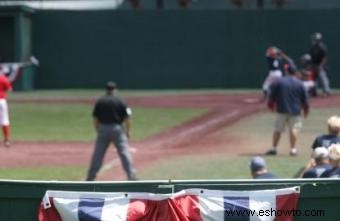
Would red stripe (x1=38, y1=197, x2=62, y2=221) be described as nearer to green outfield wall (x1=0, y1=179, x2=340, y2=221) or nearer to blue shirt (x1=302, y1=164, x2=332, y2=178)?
green outfield wall (x1=0, y1=179, x2=340, y2=221)

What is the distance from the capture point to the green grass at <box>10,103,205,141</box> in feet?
72.5

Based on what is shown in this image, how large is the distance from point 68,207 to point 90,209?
18cm

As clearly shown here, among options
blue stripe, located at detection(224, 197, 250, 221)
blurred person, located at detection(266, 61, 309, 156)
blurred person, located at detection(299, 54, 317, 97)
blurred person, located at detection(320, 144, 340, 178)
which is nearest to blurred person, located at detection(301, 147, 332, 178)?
blurred person, located at detection(320, 144, 340, 178)

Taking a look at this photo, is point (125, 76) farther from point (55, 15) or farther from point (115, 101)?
point (115, 101)

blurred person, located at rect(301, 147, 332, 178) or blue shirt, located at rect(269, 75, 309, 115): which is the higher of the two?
blurred person, located at rect(301, 147, 332, 178)

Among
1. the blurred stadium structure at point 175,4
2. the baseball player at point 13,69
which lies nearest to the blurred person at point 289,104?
the baseball player at point 13,69

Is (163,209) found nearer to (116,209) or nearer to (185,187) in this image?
(185,187)

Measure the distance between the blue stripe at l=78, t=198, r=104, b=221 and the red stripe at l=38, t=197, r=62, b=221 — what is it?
0.19 meters

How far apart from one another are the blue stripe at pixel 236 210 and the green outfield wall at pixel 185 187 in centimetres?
12

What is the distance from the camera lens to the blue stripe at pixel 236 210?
23.5 ft

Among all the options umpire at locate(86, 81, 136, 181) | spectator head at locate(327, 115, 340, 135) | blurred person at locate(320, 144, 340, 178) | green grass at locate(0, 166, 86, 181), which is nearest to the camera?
blurred person at locate(320, 144, 340, 178)

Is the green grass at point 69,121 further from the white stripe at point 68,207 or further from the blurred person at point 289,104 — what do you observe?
the white stripe at point 68,207

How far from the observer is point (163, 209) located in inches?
283

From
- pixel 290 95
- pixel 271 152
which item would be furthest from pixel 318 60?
pixel 271 152
